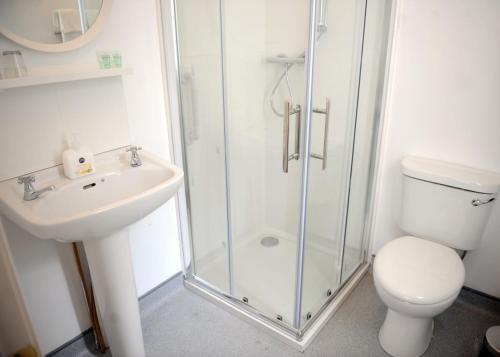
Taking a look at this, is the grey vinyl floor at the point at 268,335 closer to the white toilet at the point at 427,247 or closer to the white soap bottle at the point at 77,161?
the white toilet at the point at 427,247

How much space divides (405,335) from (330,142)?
98 centimetres

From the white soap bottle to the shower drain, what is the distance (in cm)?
127

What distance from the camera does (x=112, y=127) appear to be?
1723 millimetres

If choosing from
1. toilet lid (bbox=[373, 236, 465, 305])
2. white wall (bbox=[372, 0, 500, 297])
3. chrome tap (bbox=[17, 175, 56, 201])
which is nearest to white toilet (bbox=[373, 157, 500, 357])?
toilet lid (bbox=[373, 236, 465, 305])

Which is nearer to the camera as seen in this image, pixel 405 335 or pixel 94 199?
pixel 94 199

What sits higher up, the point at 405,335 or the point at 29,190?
the point at 29,190

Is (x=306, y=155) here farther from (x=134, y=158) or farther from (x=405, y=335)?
(x=405, y=335)

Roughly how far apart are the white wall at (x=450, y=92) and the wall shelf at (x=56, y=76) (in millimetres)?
1365

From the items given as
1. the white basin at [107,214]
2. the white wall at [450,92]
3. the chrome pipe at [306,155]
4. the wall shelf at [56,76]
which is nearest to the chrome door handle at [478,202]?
the white wall at [450,92]

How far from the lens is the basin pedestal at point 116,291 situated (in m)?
1.50

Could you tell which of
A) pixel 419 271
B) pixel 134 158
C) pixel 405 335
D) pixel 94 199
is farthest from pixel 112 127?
pixel 405 335

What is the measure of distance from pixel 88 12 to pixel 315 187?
48.7 inches

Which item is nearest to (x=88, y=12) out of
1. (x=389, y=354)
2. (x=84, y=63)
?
(x=84, y=63)

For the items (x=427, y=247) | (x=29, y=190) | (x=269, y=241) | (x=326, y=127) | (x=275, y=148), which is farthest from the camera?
(x=269, y=241)
